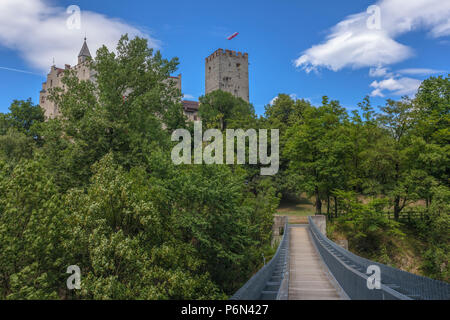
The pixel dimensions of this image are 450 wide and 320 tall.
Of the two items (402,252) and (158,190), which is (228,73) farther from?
(158,190)

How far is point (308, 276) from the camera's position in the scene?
1191 cm

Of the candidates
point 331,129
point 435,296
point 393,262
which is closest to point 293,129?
point 331,129

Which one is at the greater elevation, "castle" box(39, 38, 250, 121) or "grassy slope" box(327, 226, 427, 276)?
"castle" box(39, 38, 250, 121)

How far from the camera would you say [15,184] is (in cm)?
1290

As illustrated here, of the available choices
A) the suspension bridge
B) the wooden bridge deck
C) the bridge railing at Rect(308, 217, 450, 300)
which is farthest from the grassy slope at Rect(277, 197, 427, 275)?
the bridge railing at Rect(308, 217, 450, 300)

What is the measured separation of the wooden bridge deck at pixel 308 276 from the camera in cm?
930

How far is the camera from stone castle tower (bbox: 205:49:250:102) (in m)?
81.7

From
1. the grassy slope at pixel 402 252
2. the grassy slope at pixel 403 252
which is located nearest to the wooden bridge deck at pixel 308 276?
the grassy slope at pixel 403 252

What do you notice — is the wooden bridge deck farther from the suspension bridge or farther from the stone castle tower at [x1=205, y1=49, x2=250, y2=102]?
the stone castle tower at [x1=205, y1=49, x2=250, y2=102]

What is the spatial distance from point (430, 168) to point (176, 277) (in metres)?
27.5

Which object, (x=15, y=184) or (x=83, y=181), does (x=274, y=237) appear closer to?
(x=83, y=181)

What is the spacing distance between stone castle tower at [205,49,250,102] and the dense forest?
40.7m

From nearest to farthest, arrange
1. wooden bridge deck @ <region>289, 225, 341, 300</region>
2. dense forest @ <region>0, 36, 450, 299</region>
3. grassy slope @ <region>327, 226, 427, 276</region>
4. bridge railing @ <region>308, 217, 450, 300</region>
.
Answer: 1. bridge railing @ <region>308, 217, 450, 300</region>
2. wooden bridge deck @ <region>289, 225, 341, 300</region>
3. dense forest @ <region>0, 36, 450, 299</region>
4. grassy slope @ <region>327, 226, 427, 276</region>

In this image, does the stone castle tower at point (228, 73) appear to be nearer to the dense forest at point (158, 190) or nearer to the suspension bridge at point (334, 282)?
the dense forest at point (158, 190)
